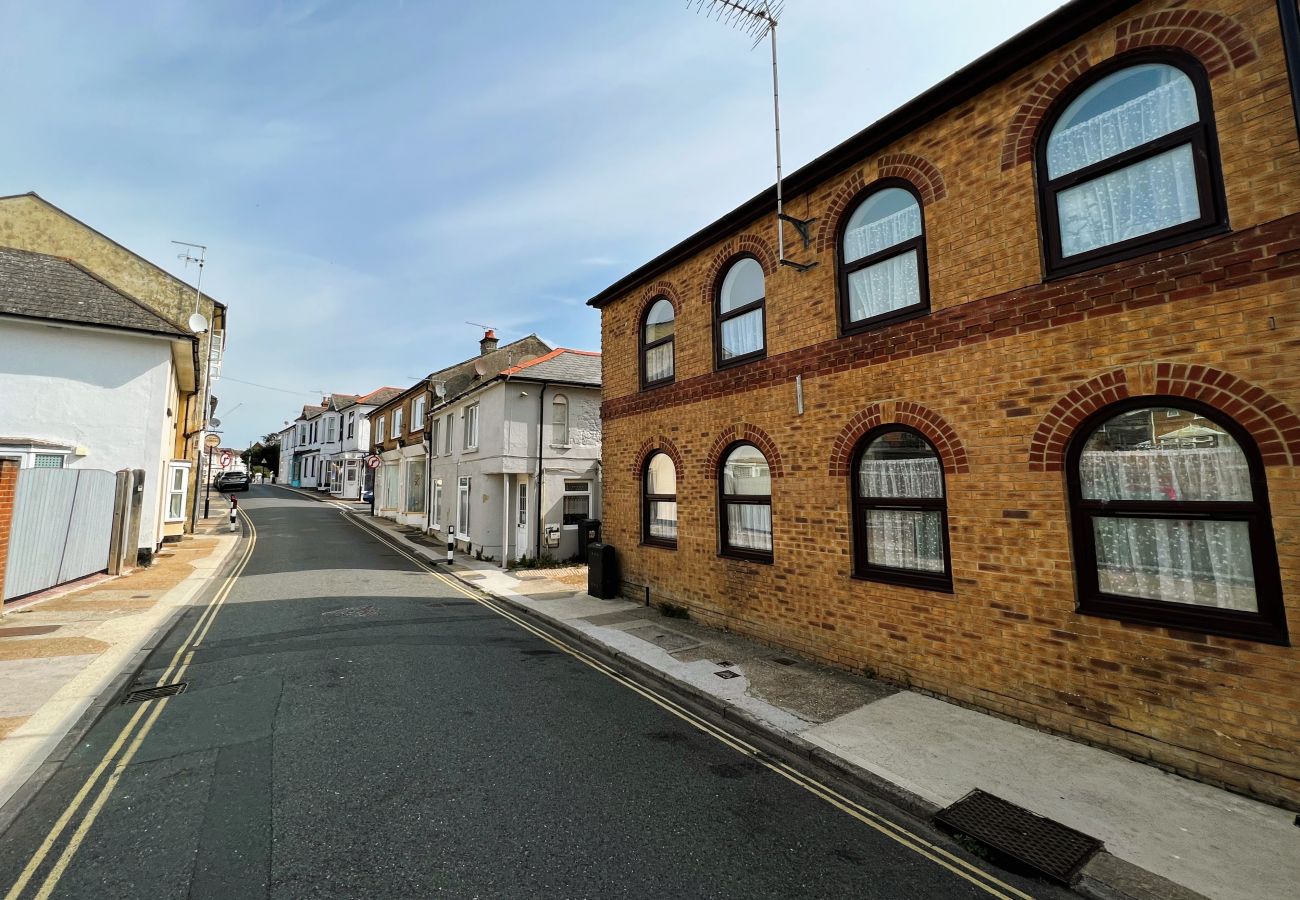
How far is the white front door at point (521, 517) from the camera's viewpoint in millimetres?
16406

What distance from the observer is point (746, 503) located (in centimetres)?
871

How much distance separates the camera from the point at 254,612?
9.80 m

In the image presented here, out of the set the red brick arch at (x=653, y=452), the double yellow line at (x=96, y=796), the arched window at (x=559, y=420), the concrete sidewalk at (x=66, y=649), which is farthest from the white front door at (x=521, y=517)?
the double yellow line at (x=96, y=796)

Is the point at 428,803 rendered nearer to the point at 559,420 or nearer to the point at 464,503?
the point at 559,420

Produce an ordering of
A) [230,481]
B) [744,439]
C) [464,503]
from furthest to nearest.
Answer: [230,481]
[464,503]
[744,439]

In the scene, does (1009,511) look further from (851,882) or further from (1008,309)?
(851,882)

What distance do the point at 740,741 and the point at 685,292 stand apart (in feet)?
24.5

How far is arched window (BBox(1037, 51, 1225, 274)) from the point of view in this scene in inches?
179

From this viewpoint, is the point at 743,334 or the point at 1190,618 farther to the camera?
the point at 743,334

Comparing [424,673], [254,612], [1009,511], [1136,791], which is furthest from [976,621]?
[254,612]

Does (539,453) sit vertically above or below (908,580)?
above

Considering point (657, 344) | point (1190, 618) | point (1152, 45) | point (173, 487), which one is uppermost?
point (1152, 45)

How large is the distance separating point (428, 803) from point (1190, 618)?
6.16m

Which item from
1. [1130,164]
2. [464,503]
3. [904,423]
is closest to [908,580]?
[904,423]
